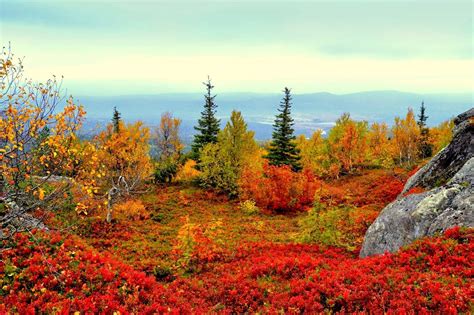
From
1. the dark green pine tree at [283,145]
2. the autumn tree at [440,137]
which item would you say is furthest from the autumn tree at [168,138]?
the autumn tree at [440,137]

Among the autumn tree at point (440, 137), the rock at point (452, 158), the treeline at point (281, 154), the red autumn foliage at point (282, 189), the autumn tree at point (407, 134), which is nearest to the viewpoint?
the rock at point (452, 158)

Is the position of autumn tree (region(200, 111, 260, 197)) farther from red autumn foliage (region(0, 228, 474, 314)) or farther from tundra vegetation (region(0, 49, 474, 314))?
red autumn foliage (region(0, 228, 474, 314))

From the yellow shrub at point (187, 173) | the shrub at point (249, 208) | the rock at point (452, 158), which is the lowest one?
the shrub at point (249, 208)

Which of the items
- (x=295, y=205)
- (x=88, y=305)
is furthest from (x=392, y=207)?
(x=295, y=205)

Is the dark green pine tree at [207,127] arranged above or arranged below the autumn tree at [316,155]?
above

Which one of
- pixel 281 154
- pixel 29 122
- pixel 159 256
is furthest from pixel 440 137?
pixel 29 122

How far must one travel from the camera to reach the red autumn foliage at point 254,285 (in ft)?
27.1

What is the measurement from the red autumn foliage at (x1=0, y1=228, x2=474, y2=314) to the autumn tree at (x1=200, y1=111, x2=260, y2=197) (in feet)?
93.6

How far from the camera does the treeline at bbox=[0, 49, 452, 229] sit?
948 centimetres

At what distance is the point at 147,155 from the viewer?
41250 millimetres

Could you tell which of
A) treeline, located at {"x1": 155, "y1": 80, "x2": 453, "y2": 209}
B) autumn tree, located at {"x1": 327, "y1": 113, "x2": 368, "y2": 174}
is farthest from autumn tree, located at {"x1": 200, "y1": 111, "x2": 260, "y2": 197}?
autumn tree, located at {"x1": 327, "y1": 113, "x2": 368, "y2": 174}

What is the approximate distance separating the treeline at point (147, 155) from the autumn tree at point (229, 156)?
13 centimetres

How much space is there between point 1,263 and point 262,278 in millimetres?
8734

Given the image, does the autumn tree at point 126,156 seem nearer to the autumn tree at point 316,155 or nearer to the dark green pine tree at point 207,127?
the dark green pine tree at point 207,127
